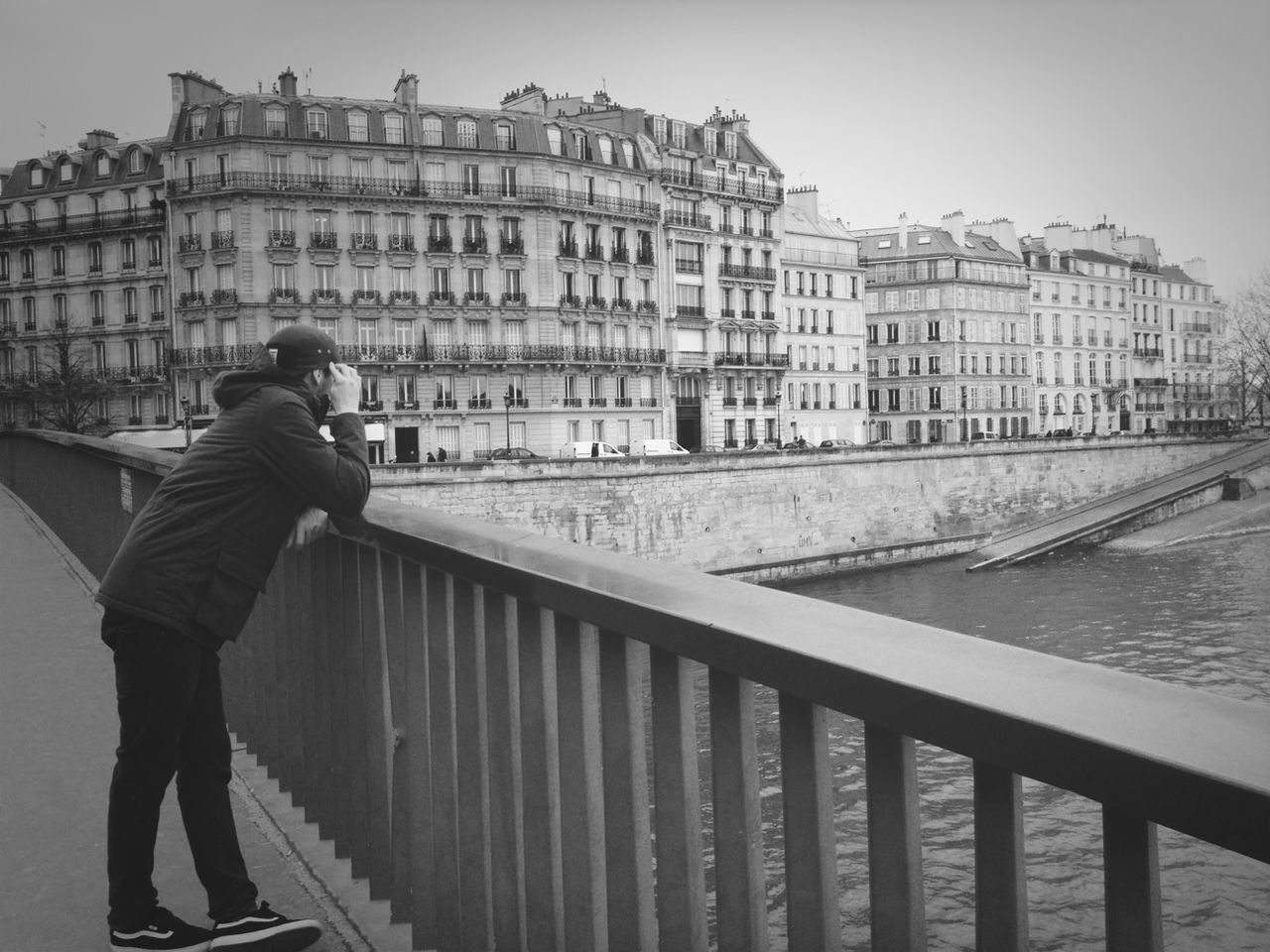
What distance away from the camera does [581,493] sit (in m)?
30.6

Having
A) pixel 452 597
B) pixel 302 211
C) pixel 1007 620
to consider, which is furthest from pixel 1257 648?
pixel 302 211

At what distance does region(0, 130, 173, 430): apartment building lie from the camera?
41781mm

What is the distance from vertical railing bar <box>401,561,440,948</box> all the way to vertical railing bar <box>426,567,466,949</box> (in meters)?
0.05

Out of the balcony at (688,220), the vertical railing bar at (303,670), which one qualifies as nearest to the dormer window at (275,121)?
the balcony at (688,220)

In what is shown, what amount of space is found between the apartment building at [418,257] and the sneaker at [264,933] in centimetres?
3651

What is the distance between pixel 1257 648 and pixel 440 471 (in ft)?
57.8

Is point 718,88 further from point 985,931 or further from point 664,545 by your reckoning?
point 985,931

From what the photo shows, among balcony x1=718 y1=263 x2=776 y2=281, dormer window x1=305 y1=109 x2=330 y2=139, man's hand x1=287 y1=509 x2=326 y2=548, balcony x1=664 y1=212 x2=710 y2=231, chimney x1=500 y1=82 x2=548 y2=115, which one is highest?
chimney x1=500 y1=82 x2=548 y2=115

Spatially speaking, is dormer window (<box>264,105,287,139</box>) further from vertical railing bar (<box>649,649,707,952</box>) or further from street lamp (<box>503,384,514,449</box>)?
vertical railing bar (<box>649,649,707,952</box>)

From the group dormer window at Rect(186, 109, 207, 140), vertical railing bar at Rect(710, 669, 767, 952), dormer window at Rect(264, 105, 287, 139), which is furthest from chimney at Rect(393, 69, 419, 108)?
vertical railing bar at Rect(710, 669, 767, 952)

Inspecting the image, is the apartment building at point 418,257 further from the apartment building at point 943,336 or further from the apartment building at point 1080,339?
the apartment building at point 1080,339

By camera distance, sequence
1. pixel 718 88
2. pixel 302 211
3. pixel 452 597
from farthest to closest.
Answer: pixel 718 88 → pixel 302 211 → pixel 452 597

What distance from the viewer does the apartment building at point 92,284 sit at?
137 ft

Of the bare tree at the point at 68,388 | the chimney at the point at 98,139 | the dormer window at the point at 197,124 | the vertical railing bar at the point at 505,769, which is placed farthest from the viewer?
the chimney at the point at 98,139
